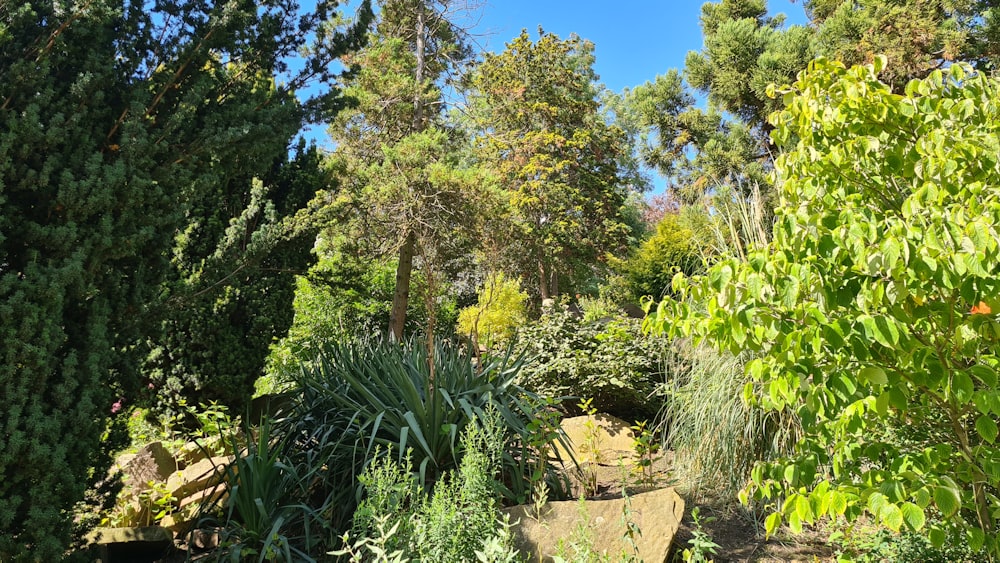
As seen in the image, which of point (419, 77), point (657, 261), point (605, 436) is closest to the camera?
point (605, 436)

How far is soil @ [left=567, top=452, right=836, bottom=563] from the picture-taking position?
2791 mm

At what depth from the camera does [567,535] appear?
2.44m

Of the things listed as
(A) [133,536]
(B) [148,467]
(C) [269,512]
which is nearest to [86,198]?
(C) [269,512]

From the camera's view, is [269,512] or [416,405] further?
[416,405]

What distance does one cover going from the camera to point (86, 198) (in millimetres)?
2316

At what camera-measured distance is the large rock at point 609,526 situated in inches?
94.7

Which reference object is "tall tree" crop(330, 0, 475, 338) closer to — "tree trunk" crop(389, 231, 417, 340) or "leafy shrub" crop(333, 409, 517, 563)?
"tree trunk" crop(389, 231, 417, 340)

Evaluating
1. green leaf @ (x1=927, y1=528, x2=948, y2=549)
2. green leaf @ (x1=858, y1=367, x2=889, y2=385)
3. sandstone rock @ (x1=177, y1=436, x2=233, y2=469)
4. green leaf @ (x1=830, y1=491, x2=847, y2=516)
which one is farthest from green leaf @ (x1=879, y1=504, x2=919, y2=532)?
sandstone rock @ (x1=177, y1=436, x2=233, y2=469)

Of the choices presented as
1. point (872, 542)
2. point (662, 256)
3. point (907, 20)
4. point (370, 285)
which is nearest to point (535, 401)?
point (872, 542)

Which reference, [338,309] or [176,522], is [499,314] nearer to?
[338,309]

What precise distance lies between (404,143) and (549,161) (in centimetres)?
626

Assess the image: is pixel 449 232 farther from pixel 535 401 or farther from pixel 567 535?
pixel 567 535

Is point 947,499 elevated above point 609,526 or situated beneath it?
elevated above

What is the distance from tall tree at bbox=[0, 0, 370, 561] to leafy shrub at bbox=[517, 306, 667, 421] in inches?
113
